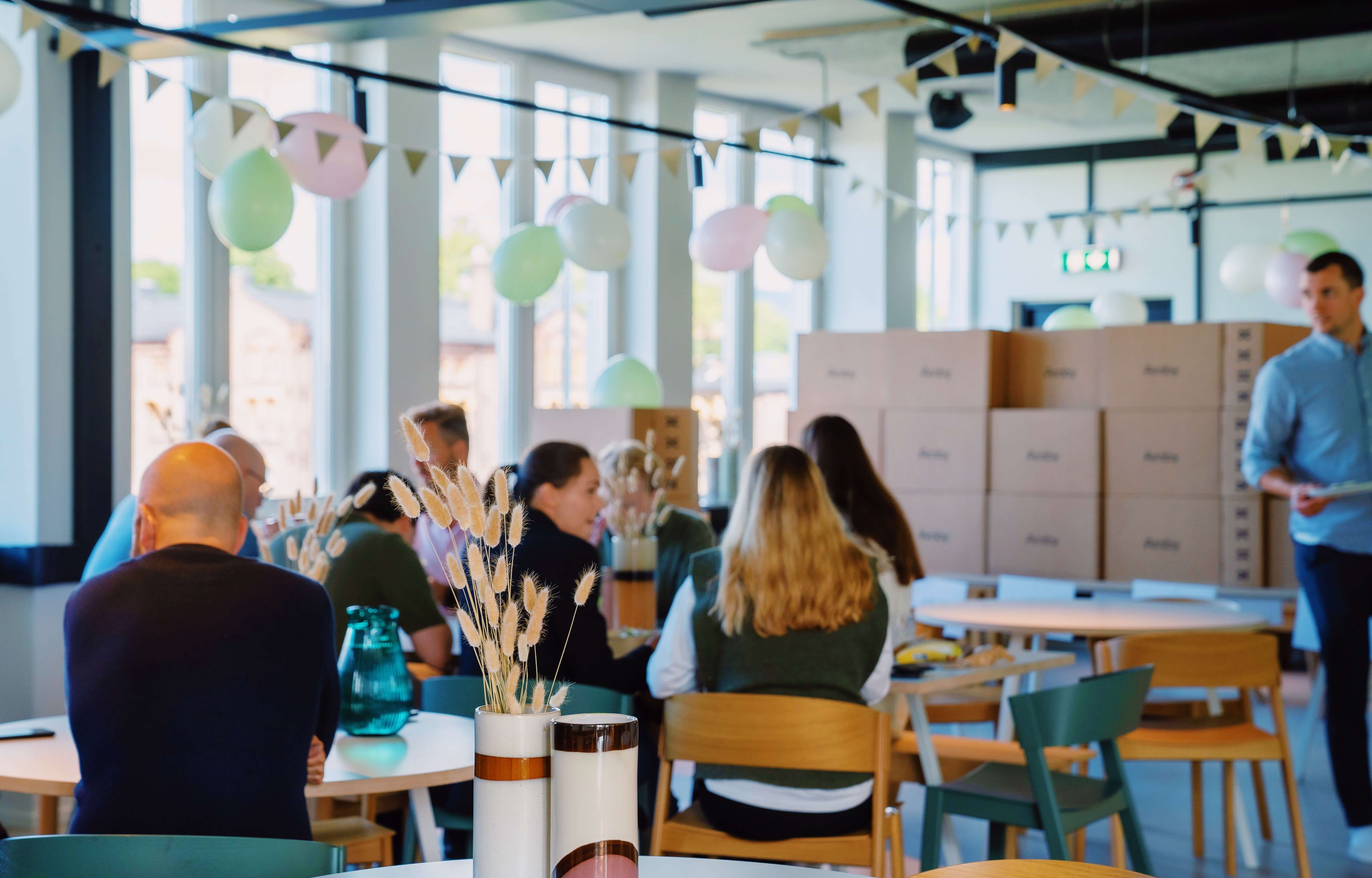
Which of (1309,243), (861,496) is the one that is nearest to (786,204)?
(861,496)

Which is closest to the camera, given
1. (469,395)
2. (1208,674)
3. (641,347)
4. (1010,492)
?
Result: (1208,674)

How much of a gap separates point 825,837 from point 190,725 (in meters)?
1.26

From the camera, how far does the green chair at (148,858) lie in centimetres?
156

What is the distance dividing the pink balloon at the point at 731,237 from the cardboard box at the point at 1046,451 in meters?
1.48

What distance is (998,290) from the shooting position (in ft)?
38.0

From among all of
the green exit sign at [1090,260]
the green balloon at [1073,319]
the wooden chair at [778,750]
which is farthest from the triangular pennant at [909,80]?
the green exit sign at [1090,260]

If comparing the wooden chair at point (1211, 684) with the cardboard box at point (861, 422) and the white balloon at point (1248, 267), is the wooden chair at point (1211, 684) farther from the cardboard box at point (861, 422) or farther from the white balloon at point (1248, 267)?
the white balloon at point (1248, 267)

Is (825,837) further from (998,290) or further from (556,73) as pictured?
(998,290)

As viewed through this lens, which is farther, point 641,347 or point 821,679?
point 641,347

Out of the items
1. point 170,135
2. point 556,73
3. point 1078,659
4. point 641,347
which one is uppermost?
point 556,73

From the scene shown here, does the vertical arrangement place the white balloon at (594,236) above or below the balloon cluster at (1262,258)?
below

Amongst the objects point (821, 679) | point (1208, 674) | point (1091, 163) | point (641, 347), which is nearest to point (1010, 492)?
point (641, 347)

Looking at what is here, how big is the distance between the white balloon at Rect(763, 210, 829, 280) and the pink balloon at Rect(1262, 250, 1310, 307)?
2.93m

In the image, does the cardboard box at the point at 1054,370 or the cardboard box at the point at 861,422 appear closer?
the cardboard box at the point at 1054,370
